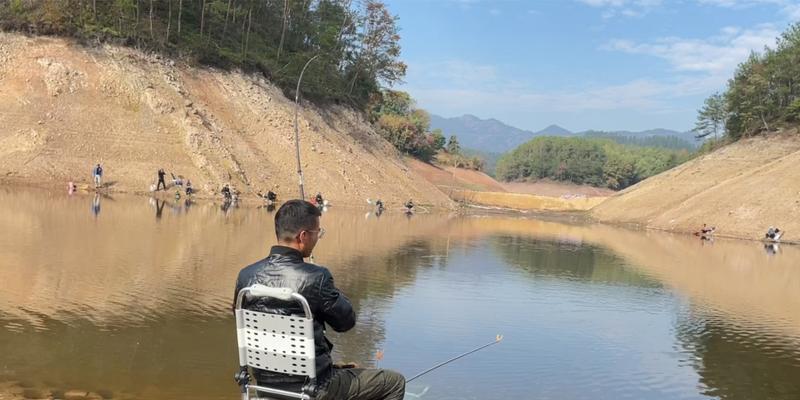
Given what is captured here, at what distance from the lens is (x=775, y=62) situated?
62.8 m

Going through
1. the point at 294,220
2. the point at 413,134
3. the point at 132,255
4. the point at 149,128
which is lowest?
the point at 132,255

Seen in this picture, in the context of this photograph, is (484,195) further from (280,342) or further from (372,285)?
(280,342)

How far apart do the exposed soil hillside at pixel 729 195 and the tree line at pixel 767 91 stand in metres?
2.23

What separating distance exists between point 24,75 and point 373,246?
28793mm

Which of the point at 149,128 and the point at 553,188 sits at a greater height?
the point at 553,188

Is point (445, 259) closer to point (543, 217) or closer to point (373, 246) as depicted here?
point (373, 246)

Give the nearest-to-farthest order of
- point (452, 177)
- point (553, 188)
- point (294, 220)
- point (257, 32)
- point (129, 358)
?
point (294, 220) < point (129, 358) < point (257, 32) < point (452, 177) < point (553, 188)

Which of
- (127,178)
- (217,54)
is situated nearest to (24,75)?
(127,178)

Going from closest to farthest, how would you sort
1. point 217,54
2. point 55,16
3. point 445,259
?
1. point 445,259
2. point 55,16
3. point 217,54

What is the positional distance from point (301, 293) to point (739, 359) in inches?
358

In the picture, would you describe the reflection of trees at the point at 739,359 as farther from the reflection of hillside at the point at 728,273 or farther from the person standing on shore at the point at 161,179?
the person standing on shore at the point at 161,179

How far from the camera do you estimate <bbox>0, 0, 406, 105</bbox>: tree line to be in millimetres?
43625

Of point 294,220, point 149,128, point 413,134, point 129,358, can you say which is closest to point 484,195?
point 413,134

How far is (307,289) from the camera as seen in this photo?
4219 millimetres
